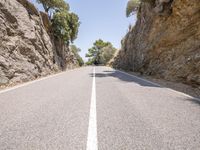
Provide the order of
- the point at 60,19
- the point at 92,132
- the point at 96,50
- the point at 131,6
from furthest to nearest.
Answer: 1. the point at 96,50
2. the point at 131,6
3. the point at 60,19
4. the point at 92,132

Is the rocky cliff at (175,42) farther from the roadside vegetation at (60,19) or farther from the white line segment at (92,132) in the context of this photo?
the roadside vegetation at (60,19)

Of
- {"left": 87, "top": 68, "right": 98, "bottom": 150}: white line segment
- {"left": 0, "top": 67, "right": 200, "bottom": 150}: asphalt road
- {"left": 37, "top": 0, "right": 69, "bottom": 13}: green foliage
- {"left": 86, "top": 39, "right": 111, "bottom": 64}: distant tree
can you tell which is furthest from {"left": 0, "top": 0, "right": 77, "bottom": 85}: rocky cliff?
{"left": 86, "top": 39, "right": 111, "bottom": 64}: distant tree

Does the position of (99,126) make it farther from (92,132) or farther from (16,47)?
(16,47)

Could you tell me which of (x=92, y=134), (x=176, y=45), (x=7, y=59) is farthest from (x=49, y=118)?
(x=176, y=45)

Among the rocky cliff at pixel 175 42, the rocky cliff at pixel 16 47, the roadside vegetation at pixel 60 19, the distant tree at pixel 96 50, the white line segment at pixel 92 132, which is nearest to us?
the white line segment at pixel 92 132

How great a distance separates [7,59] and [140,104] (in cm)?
1007

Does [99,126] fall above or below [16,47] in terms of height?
below

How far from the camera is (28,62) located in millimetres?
15391

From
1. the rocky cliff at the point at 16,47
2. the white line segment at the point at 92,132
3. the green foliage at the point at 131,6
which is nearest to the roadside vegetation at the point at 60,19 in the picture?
the rocky cliff at the point at 16,47

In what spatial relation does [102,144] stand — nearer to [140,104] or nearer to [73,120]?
[73,120]

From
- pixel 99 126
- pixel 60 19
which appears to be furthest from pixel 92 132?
pixel 60 19

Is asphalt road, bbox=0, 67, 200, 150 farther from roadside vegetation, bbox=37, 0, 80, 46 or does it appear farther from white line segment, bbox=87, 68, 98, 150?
roadside vegetation, bbox=37, 0, 80, 46

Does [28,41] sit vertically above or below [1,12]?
below

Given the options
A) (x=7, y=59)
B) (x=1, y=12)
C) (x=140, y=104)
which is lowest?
(x=140, y=104)
